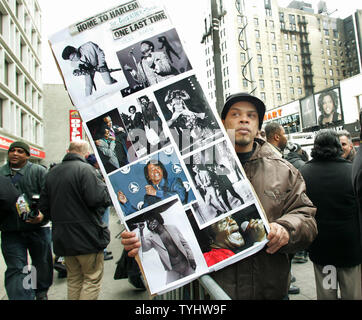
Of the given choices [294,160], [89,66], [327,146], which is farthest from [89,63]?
[294,160]

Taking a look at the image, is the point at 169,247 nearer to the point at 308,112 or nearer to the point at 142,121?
the point at 142,121

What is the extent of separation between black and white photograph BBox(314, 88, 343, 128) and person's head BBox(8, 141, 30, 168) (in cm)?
2839

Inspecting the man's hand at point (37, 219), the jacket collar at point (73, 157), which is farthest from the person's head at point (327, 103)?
the man's hand at point (37, 219)

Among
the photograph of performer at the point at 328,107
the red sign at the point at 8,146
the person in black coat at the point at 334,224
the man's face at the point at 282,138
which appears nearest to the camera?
the person in black coat at the point at 334,224

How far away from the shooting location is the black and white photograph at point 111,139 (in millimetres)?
1265

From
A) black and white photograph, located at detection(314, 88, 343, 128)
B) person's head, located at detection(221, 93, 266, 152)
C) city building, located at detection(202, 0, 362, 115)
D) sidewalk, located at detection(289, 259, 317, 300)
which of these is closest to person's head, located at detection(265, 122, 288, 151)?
sidewalk, located at detection(289, 259, 317, 300)

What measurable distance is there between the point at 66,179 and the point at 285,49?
64.1 metres

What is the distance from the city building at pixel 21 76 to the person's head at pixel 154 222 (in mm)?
18719

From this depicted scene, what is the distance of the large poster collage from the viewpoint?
47.5 inches

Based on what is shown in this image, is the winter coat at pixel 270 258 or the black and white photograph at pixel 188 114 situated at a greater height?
the black and white photograph at pixel 188 114

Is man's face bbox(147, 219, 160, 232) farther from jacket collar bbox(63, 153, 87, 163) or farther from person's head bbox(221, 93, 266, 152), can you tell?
jacket collar bbox(63, 153, 87, 163)

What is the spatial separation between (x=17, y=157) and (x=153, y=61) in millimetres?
2707

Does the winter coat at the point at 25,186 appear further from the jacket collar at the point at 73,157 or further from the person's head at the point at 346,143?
the person's head at the point at 346,143
